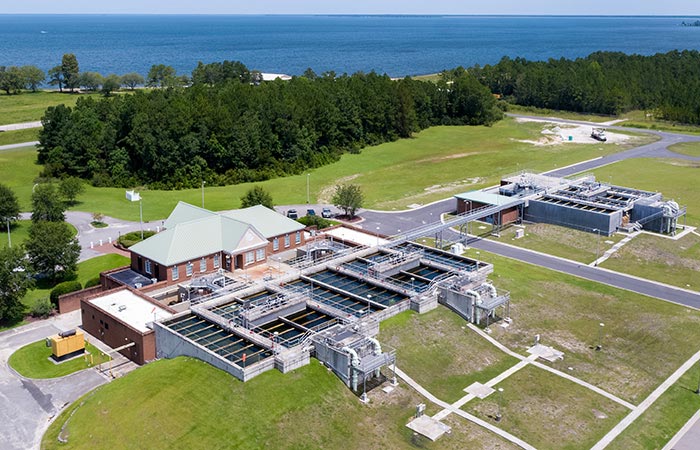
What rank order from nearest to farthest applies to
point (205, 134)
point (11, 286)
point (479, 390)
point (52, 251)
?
point (479, 390), point (11, 286), point (52, 251), point (205, 134)

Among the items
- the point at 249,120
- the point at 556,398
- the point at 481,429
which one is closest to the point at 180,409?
the point at 481,429

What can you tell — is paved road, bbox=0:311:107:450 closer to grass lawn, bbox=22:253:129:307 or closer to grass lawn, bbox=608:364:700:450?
grass lawn, bbox=22:253:129:307

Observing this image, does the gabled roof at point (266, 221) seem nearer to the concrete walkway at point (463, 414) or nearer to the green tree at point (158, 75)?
the concrete walkway at point (463, 414)

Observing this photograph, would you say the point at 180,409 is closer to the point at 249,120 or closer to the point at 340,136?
the point at 249,120

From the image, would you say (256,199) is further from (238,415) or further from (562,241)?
(238,415)

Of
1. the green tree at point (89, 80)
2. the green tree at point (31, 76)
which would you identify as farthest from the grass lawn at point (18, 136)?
the green tree at point (31, 76)

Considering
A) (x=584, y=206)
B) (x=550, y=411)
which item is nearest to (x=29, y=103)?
(x=584, y=206)
